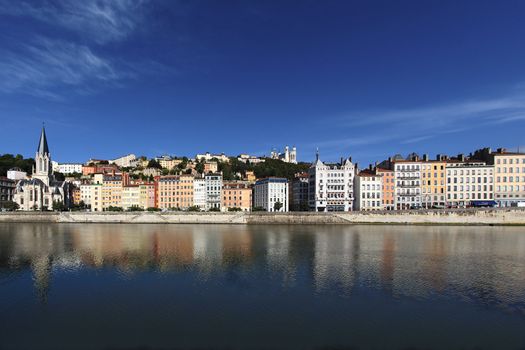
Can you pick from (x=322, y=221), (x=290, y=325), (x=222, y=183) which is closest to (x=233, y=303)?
(x=290, y=325)

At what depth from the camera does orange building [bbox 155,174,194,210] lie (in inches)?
4013

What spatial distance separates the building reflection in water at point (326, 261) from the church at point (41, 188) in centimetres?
6821

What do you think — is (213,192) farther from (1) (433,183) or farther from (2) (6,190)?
(2) (6,190)

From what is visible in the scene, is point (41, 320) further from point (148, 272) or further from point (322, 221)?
point (322, 221)

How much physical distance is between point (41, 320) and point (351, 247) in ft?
100.0

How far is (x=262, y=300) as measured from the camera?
821 inches

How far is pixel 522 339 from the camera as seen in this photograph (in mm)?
15883

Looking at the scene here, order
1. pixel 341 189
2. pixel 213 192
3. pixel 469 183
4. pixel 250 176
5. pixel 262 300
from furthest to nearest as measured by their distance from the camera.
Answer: pixel 250 176 → pixel 213 192 → pixel 341 189 → pixel 469 183 → pixel 262 300

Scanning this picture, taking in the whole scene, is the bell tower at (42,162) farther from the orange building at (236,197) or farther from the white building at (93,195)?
the orange building at (236,197)

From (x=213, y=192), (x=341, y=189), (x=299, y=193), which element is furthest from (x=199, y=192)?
(x=341, y=189)

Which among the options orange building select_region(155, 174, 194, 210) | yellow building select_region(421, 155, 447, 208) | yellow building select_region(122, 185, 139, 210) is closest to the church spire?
yellow building select_region(122, 185, 139, 210)

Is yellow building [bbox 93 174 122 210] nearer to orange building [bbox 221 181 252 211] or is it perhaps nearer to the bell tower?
the bell tower

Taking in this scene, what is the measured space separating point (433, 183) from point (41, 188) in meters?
103

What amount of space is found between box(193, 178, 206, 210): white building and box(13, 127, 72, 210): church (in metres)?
41.4
